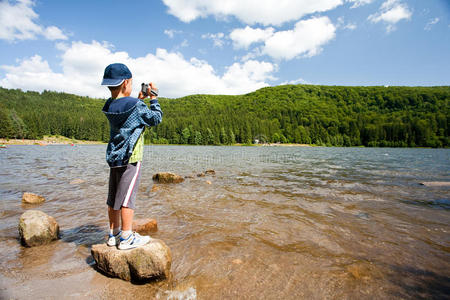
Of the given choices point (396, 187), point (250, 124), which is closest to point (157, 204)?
point (396, 187)

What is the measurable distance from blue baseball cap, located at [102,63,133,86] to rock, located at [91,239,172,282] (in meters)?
2.76

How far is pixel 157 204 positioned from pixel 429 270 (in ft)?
25.4

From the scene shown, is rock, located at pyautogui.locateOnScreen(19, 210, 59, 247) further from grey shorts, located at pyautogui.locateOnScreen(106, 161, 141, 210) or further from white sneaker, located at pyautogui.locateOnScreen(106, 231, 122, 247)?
grey shorts, located at pyautogui.locateOnScreen(106, 161, 141, 210)

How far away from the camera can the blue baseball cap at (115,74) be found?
3.60 m

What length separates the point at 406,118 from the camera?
499 ft

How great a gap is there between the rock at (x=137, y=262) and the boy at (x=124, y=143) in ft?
0.56

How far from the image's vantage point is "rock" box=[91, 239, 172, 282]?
3371 millimetres

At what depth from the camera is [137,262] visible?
11.1 feet

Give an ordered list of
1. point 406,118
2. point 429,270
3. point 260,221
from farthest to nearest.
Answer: point 406,118 → point 260,221 → point 429,270

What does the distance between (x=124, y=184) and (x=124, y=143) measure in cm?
68

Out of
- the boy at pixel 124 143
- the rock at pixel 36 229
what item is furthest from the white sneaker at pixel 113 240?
the rock at pixel 36 229

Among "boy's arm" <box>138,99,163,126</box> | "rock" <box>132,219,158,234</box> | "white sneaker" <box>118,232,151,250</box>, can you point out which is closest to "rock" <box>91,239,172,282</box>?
"white sneaker" <box>118,232,151,250</box>

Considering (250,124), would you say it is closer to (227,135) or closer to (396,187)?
(227,135)

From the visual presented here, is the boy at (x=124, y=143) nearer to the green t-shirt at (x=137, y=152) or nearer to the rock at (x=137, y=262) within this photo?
A: the green t-shirt at (x=137, y=152)
